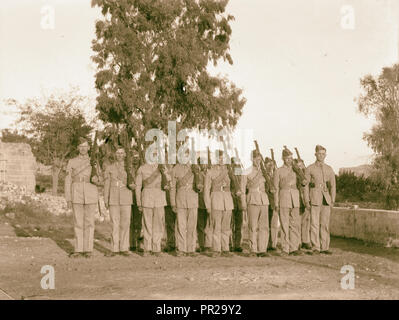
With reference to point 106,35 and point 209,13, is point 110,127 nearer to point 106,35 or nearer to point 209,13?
point 106,35

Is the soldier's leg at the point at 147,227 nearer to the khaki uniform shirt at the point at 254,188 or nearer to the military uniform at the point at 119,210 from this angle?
the military uniform at the point at 119,210

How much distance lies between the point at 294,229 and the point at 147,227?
2.89m

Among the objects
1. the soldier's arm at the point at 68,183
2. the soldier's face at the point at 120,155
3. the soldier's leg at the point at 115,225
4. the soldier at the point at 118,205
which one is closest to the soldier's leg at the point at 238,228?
the soldier at the point at 118,205

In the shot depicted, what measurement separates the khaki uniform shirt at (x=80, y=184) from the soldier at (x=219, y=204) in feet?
7.13

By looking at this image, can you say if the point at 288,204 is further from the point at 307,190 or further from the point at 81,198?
the point at 81,198

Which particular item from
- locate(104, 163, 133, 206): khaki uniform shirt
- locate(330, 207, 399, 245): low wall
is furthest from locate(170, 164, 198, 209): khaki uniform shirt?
locate(330, 207, 399, 245): low wall

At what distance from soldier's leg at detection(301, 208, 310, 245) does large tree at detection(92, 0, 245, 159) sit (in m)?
9.58

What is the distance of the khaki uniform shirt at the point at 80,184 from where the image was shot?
10.6 metres

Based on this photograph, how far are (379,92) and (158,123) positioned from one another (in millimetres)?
20044

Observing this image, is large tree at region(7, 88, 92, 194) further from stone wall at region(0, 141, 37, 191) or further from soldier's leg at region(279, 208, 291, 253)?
soldier's leg at region(279, 208, 291, 253)

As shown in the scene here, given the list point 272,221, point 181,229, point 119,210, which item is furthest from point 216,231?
point 119,210

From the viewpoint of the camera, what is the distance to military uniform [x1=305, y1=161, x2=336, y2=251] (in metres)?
11.8

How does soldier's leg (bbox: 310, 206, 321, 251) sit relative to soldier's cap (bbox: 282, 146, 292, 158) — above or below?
below

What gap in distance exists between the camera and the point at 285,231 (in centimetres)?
1166
